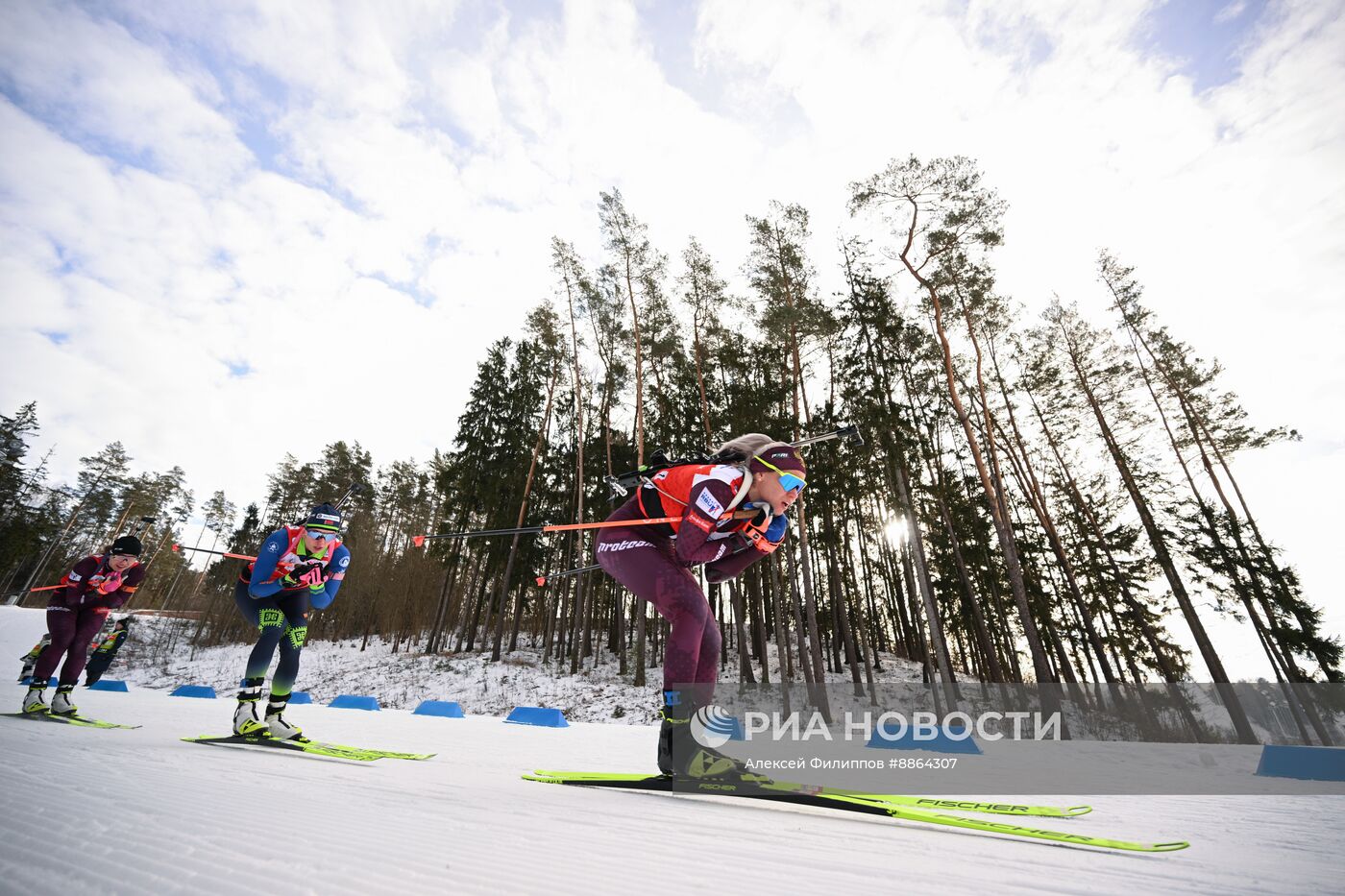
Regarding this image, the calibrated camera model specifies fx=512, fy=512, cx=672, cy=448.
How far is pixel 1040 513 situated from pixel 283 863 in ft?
64.9

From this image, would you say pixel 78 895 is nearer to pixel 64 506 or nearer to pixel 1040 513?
pixel 1040 513

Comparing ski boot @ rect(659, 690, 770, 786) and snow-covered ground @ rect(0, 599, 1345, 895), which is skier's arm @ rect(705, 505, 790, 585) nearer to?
ski boot @ rect(659, 690, 770, 786)

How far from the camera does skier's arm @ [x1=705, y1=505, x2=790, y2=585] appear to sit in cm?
341

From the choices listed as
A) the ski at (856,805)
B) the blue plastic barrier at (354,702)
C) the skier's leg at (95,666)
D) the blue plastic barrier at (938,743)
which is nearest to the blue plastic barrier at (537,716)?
the blue plastic barrier at (354,702)

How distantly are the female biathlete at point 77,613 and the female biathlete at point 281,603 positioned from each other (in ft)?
7.96

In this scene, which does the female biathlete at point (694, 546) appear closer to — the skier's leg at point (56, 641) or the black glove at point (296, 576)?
the black glove at point (296, 576)

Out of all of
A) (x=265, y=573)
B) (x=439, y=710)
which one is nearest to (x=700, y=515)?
(x=265, y=573)

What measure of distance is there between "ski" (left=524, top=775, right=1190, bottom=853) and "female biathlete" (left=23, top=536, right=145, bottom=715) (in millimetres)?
5227

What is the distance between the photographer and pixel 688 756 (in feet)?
9.09

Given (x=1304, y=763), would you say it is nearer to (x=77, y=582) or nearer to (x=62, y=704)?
(x=62, y=704)

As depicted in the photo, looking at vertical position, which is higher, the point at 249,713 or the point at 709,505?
the point at 709,505

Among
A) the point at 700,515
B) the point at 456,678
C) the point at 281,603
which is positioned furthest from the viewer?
the point at 456,678

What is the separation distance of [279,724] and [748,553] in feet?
12.5

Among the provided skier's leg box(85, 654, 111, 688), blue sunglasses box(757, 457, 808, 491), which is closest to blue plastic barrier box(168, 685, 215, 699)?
skier's leg box(85, 654, 111, 688)
